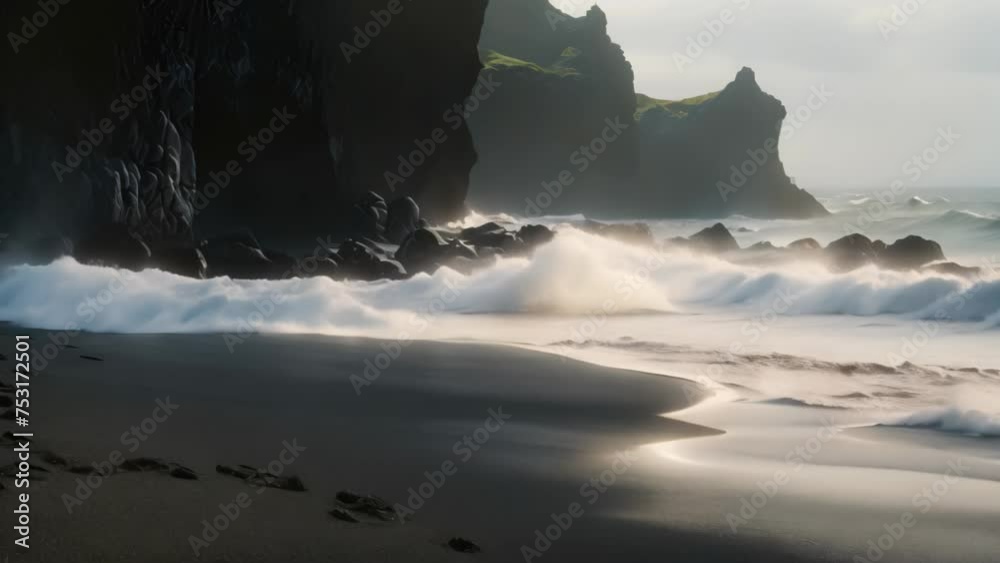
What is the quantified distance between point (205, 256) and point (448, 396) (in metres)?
16.5

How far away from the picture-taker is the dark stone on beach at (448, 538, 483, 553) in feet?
15.5

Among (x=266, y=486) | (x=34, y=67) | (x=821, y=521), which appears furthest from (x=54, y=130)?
(x=821, y=521)

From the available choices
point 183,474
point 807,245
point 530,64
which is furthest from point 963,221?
point 530,64

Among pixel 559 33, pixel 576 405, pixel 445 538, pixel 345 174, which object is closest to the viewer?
pixel 445 538

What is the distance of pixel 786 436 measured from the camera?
8039 millimetres

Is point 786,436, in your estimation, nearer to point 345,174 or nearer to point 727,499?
point 727,499

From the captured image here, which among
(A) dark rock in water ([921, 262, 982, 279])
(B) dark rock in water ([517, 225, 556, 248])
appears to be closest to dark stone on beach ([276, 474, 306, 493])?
(A) dark rock in water ([921, 262, 982, 279])

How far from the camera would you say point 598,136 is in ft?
370

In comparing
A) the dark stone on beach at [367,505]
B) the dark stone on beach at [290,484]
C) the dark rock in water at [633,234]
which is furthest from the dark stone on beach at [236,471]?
the dark rock in water at [633,234]

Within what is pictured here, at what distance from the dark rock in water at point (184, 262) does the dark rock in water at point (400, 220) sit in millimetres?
15886

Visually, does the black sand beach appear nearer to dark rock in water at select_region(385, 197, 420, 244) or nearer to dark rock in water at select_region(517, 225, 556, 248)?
dark rock in water at select_region(517, 225, 556, 248)

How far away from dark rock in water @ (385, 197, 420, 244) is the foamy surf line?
15.3 m

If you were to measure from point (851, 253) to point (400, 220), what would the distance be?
18.2m

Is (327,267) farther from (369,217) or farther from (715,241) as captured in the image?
(715,241)
